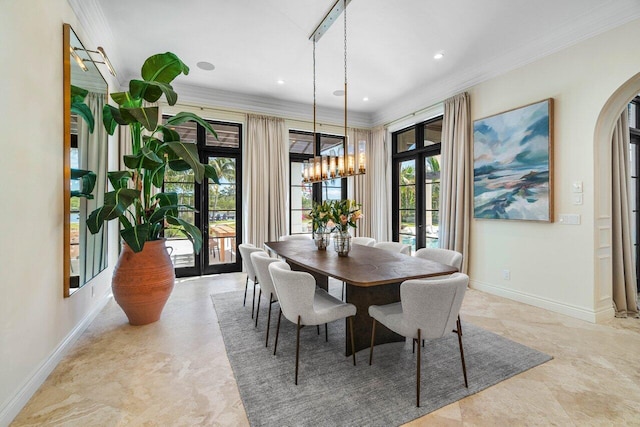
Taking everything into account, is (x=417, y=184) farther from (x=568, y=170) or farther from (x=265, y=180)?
(x=265, y=180)

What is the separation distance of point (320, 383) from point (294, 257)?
3.74 feet

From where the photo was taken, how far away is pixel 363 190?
636 centimetres

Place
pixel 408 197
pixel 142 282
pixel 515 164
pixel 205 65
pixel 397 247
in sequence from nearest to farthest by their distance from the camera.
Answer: pixel 142 282
pixel 397 247
pixel 515 164
pixel 205 65
pixel 408 197

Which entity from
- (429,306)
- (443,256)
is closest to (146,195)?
(429,306)

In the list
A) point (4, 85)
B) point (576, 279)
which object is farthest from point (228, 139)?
point (576, 279)

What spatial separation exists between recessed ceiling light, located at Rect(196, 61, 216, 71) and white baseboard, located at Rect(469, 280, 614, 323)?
A: 491cm

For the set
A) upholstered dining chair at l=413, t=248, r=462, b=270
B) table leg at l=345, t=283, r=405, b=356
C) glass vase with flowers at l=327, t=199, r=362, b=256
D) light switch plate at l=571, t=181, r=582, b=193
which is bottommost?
table leg at l=345, t=283, r=405, b=356

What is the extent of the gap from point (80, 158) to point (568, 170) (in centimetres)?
502

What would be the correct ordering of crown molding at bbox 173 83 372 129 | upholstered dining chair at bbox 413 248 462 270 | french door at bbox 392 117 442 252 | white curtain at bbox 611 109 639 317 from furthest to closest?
1. french door at bbox 392 117 442 252
2. crown molding at bbox 173 83 372 129
3. white curtain at bbox 611 109 639 317
4. upholstered dining chair at bbox 413 248 462 270

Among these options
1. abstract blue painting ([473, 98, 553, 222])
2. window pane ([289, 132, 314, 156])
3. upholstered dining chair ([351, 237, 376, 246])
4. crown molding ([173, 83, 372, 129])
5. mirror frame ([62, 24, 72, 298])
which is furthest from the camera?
window pane ([289, 132, 314, 156])

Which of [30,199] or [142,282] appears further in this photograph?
[142,282]

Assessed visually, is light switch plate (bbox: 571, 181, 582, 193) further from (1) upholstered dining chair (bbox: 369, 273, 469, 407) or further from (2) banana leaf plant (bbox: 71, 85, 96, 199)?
(2) banana leaf plant (bbox: 71, 85, 96, 199)

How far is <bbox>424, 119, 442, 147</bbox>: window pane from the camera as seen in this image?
17.1 feet

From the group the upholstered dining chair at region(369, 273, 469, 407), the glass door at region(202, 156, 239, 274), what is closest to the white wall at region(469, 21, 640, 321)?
the upholstered dining chair at region(369, 273, 469, 407)
